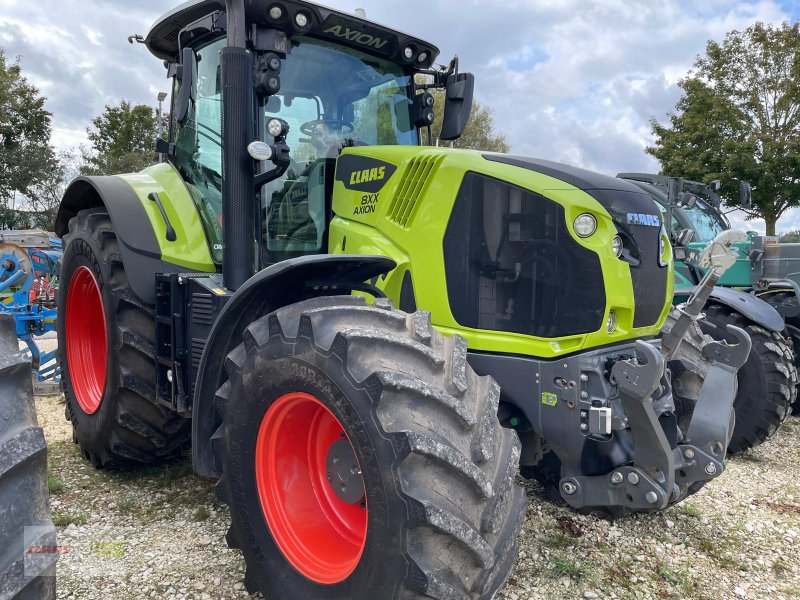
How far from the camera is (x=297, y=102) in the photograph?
3.26 meters

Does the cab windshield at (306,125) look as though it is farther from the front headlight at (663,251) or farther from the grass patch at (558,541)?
the grass patch at (558,541)

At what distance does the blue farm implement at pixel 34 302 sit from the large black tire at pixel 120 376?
2362 millimetres

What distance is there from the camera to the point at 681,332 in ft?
8.02

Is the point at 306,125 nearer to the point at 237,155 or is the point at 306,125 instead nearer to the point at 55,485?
the point at 237,155

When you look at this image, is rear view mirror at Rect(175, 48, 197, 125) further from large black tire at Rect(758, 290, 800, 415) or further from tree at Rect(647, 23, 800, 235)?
tree at Rect(647, 23, 800, 235)

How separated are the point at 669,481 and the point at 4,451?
2.17 meters

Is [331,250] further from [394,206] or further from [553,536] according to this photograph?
[553,536]

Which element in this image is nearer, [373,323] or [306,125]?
[373,323]

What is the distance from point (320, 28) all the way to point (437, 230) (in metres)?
1.29

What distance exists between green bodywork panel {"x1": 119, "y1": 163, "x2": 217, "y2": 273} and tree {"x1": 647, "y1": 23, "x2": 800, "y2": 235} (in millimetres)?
18058

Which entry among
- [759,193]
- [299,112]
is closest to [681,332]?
[299,112]

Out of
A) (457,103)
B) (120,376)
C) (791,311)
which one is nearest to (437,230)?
(457,103)

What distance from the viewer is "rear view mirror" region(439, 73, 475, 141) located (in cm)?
371

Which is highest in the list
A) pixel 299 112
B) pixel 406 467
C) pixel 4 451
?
pixel 299 112
